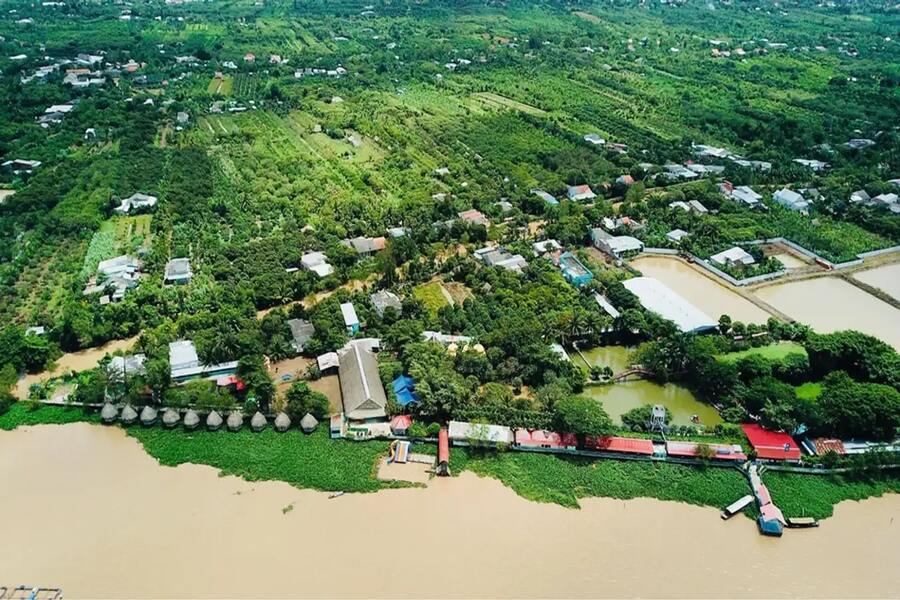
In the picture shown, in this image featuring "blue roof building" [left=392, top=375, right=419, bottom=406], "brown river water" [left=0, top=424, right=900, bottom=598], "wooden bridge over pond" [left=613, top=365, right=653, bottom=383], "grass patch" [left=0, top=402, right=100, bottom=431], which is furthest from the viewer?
"wooden bridge over pond" [left=613, top=365, right=653, bottom=383]

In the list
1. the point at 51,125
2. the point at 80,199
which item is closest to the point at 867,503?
the point at 80,199

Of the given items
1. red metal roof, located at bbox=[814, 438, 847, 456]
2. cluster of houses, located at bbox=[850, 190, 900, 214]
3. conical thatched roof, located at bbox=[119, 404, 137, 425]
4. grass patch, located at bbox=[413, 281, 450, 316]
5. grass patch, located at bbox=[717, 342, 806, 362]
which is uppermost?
cluster of houses, located at bbox=[850, 190, 900, 214]

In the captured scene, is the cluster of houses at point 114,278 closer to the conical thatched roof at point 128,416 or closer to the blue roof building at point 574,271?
the conical thatched roof at point 128,416

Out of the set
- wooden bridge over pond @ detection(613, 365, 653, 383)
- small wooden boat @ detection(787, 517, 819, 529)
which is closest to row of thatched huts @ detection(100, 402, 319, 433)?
wooden bridge over pond @ detection(613, 365, 653, 383)

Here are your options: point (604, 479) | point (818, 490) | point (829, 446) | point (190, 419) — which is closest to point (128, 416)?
point (190, 419)

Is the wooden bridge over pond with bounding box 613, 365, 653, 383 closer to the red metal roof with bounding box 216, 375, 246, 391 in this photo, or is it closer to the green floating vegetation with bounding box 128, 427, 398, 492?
the green floating vegetation with bounding box 128, 427, 398, 492

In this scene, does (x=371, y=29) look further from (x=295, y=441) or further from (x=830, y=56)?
(x=295, y=441)

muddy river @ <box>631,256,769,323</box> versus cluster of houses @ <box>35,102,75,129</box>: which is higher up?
muddy river @ <box>631,256,769,323</box>

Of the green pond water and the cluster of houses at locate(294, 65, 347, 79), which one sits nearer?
the green pond water
